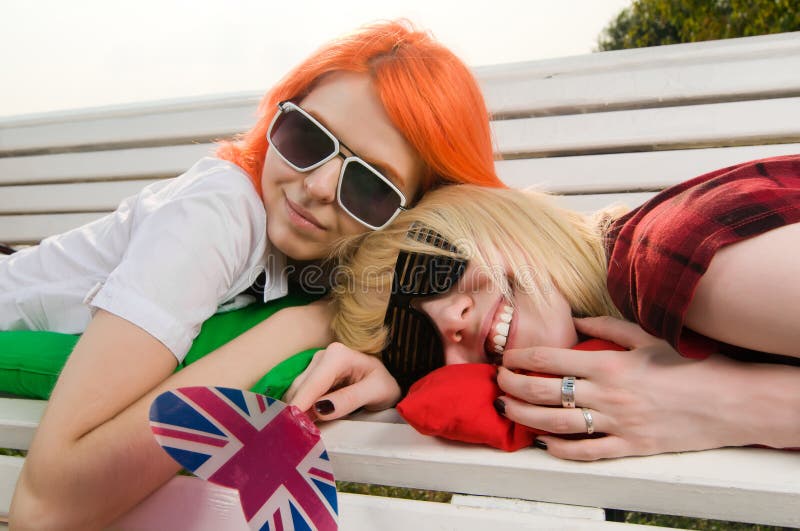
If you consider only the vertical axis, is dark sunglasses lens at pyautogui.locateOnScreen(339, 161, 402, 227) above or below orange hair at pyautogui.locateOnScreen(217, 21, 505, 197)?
below

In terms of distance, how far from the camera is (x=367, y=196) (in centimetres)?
158

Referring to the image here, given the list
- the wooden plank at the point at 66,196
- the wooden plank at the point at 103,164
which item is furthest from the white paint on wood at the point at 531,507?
the wooden plank at the point at 66,196

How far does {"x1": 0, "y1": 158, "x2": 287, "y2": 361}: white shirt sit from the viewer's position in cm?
127

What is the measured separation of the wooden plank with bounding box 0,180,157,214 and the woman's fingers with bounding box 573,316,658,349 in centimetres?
260

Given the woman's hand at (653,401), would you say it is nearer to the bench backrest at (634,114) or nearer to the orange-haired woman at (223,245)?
the orange-haired woman at (223,245)

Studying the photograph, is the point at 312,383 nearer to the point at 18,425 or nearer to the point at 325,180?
the point at 325,180

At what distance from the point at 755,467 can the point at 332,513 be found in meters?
0.72

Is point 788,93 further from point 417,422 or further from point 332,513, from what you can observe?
point 332,513

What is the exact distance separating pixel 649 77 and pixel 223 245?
6.73 ft

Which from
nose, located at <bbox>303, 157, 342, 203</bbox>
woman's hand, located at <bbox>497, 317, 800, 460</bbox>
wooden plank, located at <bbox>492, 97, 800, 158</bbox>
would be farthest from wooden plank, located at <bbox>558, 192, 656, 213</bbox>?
woman's hand, located at <bbox>497, 317, 800, 460</bbox>

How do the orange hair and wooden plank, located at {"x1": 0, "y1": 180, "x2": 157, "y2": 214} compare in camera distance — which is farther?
wooden plank, located at {"x1": 0, "y1": 180, "x2": 157, "y2": 214}

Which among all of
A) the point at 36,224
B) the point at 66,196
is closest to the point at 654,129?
the point at 66,196

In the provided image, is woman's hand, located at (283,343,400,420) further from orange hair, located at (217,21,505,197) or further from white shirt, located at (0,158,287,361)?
orange hair, located at (217,21,505,197)

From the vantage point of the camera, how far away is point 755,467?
1029 millimetres
